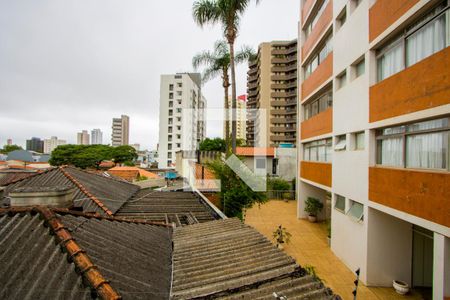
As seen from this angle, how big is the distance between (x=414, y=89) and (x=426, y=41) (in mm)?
1238

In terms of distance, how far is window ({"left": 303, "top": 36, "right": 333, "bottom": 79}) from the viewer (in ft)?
41.9


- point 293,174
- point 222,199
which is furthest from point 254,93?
point 222,199

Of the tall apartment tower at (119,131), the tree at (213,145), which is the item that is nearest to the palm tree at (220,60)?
the tree at (213,145)

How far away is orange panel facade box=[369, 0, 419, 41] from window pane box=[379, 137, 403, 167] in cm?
357

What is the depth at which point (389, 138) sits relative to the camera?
24.3 feet

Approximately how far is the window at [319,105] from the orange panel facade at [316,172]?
10.4 feet

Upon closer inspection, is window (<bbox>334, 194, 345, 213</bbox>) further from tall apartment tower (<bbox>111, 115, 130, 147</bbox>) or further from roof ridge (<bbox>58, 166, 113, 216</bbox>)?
tall apartment tower (<bbox>111, 115, 130, 147</bbox>)

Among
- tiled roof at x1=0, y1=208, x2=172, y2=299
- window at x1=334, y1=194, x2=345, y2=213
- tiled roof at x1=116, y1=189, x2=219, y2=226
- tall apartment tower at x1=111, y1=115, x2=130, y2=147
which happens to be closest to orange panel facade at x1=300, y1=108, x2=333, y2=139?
window at x1=334, y1=194, x2=345, y2=213

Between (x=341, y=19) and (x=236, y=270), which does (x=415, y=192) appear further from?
(x=341, y=19)

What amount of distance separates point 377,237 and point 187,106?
53.5 meters

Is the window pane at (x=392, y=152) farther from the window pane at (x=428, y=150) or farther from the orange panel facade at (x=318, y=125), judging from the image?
the orange panel facade at (x=318, y=125)

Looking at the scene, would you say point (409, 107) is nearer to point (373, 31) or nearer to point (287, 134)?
point (373, 31)

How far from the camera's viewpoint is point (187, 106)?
5762 centimetres

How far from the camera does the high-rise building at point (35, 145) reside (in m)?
152
